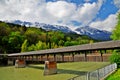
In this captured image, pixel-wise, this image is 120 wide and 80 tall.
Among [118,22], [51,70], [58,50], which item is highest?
[118,22]

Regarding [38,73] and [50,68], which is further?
[38,73]

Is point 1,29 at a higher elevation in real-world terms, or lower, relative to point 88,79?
higher

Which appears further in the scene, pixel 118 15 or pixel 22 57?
pixel 22 57

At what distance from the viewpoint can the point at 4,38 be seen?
9531 cm

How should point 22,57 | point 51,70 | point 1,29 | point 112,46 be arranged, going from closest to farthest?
1. point 112,46
2. point 51,70
3. point 22,57
4. point 1,29

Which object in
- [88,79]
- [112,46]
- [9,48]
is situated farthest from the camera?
[9,48]

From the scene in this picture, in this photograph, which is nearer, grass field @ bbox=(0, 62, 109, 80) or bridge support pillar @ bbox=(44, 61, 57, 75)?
grass field @ bbox=(0, 62, 109, 80)

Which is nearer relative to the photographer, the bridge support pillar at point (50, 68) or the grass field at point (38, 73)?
the grass field at point (38, 73)

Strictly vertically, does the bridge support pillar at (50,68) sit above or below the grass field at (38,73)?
above

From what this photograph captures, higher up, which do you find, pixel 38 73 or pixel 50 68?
pixel 50 68

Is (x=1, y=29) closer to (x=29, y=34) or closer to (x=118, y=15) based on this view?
(x=29, y=34)

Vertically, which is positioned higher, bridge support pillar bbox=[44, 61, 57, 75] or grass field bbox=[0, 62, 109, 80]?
bridge support pillar bbox=[44, 61, 57, 75]

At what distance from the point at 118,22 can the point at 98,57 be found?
986 centimetres

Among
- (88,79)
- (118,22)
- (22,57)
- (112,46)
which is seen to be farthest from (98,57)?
(88,79)
